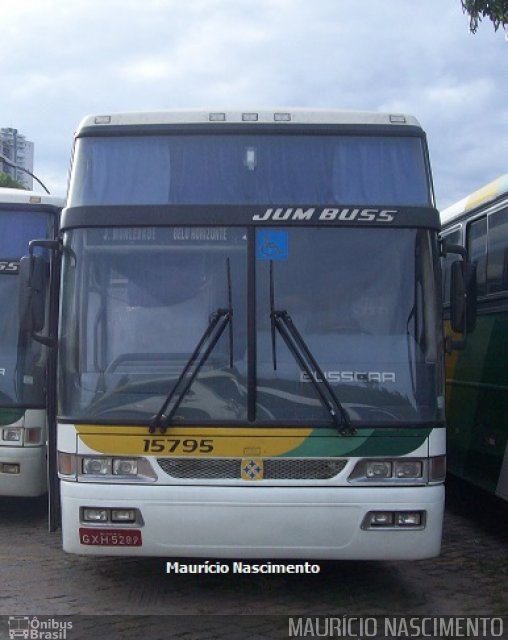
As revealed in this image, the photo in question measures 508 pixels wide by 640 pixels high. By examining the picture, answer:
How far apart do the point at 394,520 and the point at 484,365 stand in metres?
3.51

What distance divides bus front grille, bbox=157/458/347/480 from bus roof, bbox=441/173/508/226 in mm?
4213

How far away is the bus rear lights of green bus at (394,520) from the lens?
668cm

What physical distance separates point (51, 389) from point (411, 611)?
122 inches

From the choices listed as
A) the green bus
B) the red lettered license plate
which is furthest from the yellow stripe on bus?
the green bus

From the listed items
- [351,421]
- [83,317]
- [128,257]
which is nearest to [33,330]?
[83,317]

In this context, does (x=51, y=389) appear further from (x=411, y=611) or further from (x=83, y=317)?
(x=411, y=611)

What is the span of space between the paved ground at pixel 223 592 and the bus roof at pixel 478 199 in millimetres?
3483

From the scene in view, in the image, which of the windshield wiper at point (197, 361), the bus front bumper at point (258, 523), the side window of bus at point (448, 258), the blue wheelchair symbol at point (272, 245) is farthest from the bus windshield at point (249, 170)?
the side window of bus at point (448, 258)

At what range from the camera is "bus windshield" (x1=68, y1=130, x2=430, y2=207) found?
7.12 meters

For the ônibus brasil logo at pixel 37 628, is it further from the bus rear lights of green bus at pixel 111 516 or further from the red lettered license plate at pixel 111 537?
the bus rear lights of green bus at pixel 111 516

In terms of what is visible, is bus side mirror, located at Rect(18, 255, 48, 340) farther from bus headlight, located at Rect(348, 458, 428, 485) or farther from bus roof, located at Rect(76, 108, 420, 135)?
bus headlight, located at Rect(348, 458, 428, 485)

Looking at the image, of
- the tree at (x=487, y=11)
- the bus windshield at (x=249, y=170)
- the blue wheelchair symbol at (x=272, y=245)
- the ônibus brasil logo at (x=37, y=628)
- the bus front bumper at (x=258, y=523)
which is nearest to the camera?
the ônibus brasil logo at (x=37, y=628)

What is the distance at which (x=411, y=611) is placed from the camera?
704 cm

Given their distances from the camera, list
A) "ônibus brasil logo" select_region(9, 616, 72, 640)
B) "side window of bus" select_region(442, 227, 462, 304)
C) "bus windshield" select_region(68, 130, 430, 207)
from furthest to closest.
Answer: "side window of bus" select_region(442, 227, 462, 304) → "bus windshield" select_region(68, 130, 430, 207) → "ônibus brasil logo" select_region(9, 616, 72, 640)
